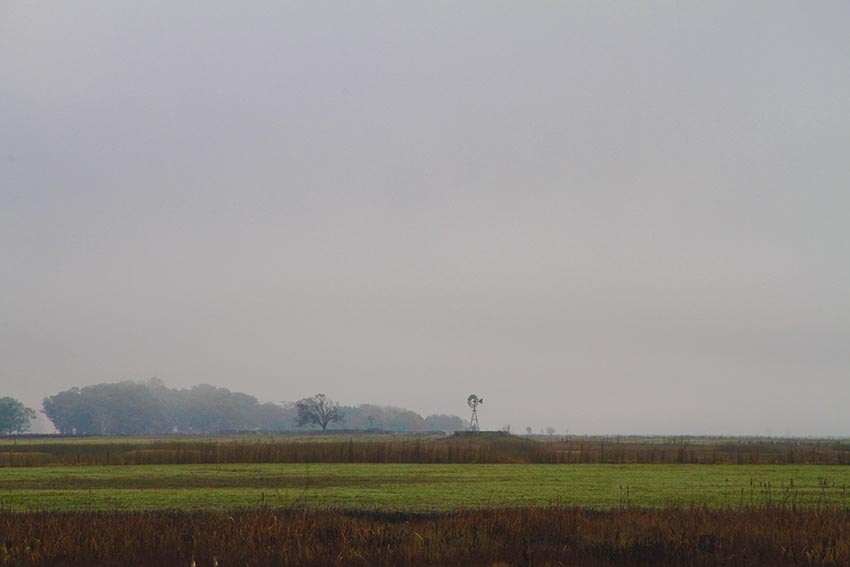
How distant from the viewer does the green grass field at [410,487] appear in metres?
22.8

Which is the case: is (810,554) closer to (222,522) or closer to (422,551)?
(422,551)

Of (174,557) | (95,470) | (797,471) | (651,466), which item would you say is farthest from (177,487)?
(797,471)

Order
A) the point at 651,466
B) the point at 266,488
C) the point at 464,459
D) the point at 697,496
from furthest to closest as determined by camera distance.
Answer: the point at 464,459 < the point at 651,466 < the point at 266,488 < the point at 697,496

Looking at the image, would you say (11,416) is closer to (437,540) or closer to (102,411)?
(102,411)

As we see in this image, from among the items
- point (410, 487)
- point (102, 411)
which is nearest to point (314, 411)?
point (102, 411)

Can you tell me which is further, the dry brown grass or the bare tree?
the bare tree

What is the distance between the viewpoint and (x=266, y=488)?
1091 inches

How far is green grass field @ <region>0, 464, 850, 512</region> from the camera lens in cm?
2278

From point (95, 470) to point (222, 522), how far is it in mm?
22553

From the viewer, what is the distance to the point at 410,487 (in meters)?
27.9

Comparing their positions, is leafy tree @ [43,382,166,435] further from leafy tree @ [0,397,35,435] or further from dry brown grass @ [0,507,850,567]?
dry brown grass @ [0,507,850,567]

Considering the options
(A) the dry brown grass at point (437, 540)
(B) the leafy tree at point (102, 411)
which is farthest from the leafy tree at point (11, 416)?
(A) the dry brown grass at point (437, 540)

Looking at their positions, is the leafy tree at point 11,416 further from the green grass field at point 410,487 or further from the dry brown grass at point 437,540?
the dry brown grass at point 437,540

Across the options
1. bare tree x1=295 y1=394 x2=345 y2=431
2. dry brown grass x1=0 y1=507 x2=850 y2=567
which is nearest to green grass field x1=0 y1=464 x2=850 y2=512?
dry brown grass x1=0 y1=507 x2=850 y2=567
